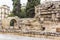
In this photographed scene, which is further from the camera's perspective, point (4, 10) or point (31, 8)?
point (4, 10)

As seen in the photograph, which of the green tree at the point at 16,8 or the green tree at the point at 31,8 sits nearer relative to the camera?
the green tree at the point at 31,8

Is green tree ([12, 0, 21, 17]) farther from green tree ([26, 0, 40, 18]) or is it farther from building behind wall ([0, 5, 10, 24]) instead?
building behind wall ([0, 5, 10, 24])

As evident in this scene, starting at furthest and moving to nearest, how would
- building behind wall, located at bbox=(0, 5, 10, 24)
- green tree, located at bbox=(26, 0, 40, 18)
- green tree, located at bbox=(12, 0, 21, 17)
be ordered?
building behind wall, located at bbox=(0, 5, 10, 24), green tree, located at bbox=(12, 0, 21, 17), green tree, located at bbox=(26, 0, 40, 18)

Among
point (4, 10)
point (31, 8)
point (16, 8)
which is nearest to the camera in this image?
point (31, 8)

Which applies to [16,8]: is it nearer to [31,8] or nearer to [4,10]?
[31,8]

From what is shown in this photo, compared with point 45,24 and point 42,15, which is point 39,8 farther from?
point 45,24

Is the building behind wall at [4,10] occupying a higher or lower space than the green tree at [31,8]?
lower

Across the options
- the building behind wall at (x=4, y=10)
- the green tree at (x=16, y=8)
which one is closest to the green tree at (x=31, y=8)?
the green tree at (x=16, y=8)

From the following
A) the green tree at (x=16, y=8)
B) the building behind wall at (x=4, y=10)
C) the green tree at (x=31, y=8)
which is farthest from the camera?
the building behind wall at (x=4, y=10)

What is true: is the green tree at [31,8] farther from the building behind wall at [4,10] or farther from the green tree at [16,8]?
the building behind wall at [4,10]

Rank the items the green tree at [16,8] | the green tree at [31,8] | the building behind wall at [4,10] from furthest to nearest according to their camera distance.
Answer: the building behind wall at [4,10] < the green tree at [16,8] < the green tree at [31,8]

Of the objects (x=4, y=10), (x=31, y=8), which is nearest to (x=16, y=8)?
(x=31, y=8)

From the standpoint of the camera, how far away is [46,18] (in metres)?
19.8

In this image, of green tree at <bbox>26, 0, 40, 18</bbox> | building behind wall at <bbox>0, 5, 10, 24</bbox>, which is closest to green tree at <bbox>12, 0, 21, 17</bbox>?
green tree at <bbox>26, 0, 40, 18</bbox>
